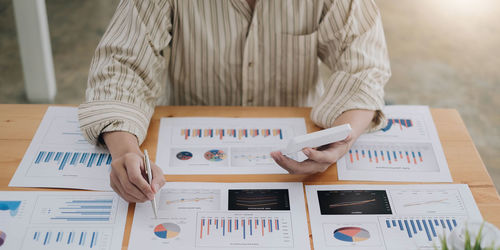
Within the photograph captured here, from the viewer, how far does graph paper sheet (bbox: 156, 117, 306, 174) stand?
1.08m

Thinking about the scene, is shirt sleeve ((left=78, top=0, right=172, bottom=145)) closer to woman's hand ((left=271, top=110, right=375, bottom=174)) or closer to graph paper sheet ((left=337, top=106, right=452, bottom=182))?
woman's hand ((left=271, top=110, right=375, bottom=174))

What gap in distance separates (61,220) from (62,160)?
0.18 m

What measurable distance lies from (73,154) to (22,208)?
18 centimetres

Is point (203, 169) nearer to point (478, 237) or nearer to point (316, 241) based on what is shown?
point (316, 241)

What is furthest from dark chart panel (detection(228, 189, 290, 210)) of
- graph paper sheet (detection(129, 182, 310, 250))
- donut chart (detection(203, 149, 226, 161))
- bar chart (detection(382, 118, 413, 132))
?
bar chart (detection(382, 118, 413, 132))

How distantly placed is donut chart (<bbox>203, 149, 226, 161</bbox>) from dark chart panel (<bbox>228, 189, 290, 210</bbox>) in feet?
0.35

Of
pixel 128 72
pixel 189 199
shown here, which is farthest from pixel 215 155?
pixel 128 72

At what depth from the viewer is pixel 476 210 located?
1.00 metres

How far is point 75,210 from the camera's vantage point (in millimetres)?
969

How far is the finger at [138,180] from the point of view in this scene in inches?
37.2

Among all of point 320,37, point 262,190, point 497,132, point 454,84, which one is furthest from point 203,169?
point 454,84

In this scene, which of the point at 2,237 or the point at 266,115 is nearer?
the point at 2,237

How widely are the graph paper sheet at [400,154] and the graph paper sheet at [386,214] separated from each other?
0.11ft

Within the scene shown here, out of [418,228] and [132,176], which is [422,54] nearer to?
[418,228]
